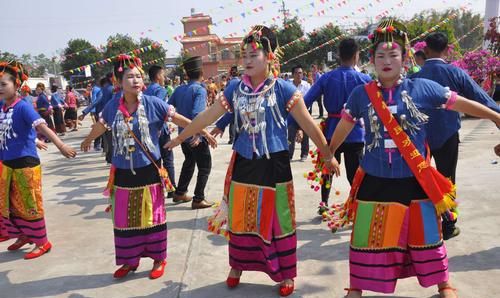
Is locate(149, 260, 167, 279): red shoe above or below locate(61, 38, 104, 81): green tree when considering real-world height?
below

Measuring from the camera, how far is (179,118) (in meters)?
3.90

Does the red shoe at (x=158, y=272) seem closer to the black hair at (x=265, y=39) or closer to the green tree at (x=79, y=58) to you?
the black hair at (x=265, y=39)

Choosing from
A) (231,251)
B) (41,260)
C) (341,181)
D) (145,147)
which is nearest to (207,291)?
(231,251)

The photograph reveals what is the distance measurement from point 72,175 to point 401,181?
7434 millimetres

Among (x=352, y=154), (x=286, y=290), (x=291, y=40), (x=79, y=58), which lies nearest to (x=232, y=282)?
(x=286, y=290)

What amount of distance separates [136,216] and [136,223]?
60 millimetres

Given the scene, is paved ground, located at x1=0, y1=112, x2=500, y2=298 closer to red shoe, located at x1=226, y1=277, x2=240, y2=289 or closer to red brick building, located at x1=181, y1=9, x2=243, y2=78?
red shoe, located at x1=226, y1=277, x2=240, y2=289

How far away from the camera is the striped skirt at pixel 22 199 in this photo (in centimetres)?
436

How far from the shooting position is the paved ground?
356 centimetres

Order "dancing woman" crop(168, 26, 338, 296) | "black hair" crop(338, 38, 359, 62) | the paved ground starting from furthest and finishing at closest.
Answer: "black hair" crop(338, 38, 359, 62), the paved ground, "dancing woman" crop(168, 26, 338, 296)

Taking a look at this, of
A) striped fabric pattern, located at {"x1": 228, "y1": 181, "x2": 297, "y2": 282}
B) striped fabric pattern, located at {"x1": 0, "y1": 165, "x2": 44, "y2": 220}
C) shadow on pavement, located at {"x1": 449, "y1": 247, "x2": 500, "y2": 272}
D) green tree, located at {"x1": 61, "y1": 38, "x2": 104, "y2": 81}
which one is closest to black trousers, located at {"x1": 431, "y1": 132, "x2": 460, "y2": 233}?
shadow on pavement, located at {"x1": 449, "y1": 247, "x2": 500, "y2": 272}

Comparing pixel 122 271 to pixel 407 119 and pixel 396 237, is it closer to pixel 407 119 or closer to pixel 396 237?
pixel 396 237

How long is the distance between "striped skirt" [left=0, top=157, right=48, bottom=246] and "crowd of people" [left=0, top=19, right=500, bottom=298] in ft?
0.04

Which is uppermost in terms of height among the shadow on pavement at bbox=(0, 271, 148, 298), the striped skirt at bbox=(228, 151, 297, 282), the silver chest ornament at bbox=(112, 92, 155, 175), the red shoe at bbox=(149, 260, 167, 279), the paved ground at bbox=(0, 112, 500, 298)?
the silver chest ornament at bbox=(112, 92, 155, 175)
